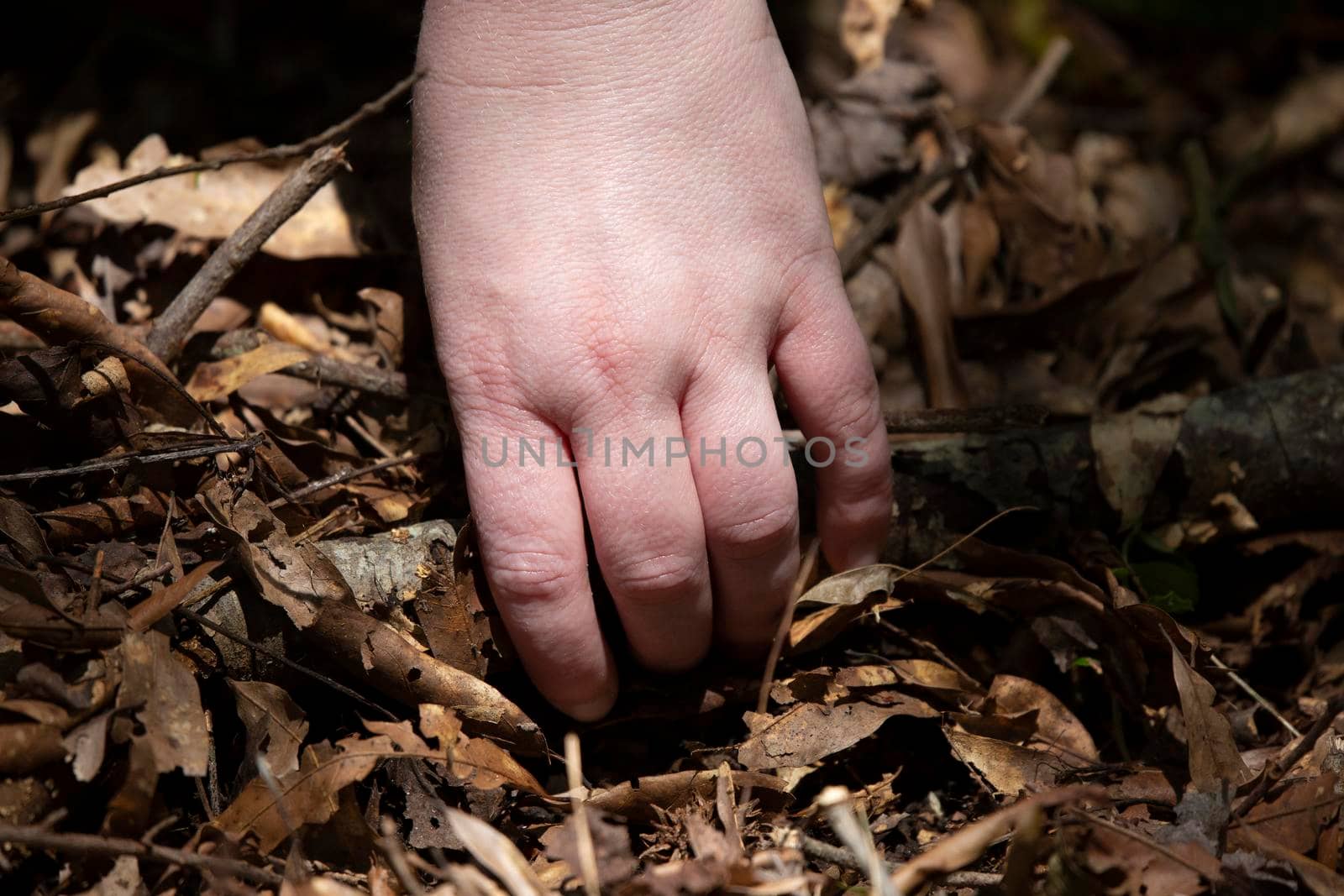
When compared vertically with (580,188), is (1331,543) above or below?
below

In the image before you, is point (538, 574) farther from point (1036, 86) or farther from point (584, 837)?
point (1036, 86)

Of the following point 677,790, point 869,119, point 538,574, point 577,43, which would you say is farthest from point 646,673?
point 869,119

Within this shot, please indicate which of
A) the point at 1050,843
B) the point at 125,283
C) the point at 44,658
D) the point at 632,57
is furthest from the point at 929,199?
the point at 44,658

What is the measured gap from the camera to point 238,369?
1.54m

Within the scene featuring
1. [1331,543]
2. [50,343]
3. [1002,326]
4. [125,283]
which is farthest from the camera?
[1002,326]

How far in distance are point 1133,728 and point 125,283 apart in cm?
183

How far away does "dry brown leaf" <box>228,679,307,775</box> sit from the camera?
3.90 ft

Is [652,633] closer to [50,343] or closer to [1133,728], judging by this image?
[1133,728]

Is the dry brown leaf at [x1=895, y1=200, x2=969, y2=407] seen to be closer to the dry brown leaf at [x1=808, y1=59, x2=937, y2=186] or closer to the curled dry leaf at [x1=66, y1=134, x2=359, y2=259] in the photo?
the dry brown leaf at [x1=808, y1=59, x2=937, y2=186]

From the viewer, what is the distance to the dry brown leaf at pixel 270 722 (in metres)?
1.19

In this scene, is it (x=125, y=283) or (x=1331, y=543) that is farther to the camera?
(x=125, y=283)

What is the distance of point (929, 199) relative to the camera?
2.05m

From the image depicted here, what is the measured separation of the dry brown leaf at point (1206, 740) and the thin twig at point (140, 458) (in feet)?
4.18

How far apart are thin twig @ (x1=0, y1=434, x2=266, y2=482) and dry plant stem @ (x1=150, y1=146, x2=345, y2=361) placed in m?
0.26
